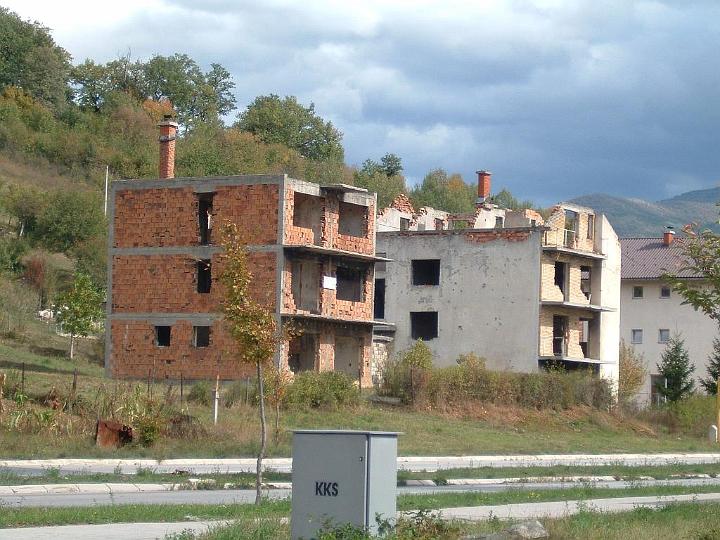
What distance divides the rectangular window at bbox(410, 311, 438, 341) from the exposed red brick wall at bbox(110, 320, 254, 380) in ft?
55.2

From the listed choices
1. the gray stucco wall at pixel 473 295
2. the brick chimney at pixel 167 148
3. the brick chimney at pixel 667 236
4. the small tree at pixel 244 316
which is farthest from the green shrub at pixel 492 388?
the brick chimney at pixel 667 236

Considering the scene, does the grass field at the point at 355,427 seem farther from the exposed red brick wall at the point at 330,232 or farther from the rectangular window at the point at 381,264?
the rectangular window at the point at 381,264

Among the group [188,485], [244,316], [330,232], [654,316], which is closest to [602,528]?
[244,316]

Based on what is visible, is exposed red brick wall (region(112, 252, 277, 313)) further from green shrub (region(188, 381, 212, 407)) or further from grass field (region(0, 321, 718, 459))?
green shrub (region(188, 381, 212, 407))

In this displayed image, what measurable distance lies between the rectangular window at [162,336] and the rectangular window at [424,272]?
1809 cm

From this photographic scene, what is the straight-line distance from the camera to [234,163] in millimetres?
107000

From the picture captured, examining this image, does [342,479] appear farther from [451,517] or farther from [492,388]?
[492,388]

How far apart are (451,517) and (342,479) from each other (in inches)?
203

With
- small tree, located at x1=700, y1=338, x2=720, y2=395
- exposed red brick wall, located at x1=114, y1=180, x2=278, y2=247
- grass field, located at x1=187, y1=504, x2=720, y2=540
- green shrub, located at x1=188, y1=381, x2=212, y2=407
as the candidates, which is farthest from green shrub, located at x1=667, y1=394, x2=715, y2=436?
grass field, located at x1=187, y1=504, x2=720, y2=540

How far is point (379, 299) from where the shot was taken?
75.2 m

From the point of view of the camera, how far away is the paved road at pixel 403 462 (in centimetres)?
2950

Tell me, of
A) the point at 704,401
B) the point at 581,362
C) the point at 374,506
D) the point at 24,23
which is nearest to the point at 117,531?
the point at 374,506

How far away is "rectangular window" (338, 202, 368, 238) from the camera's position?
6397cm

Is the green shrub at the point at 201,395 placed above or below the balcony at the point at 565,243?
below
